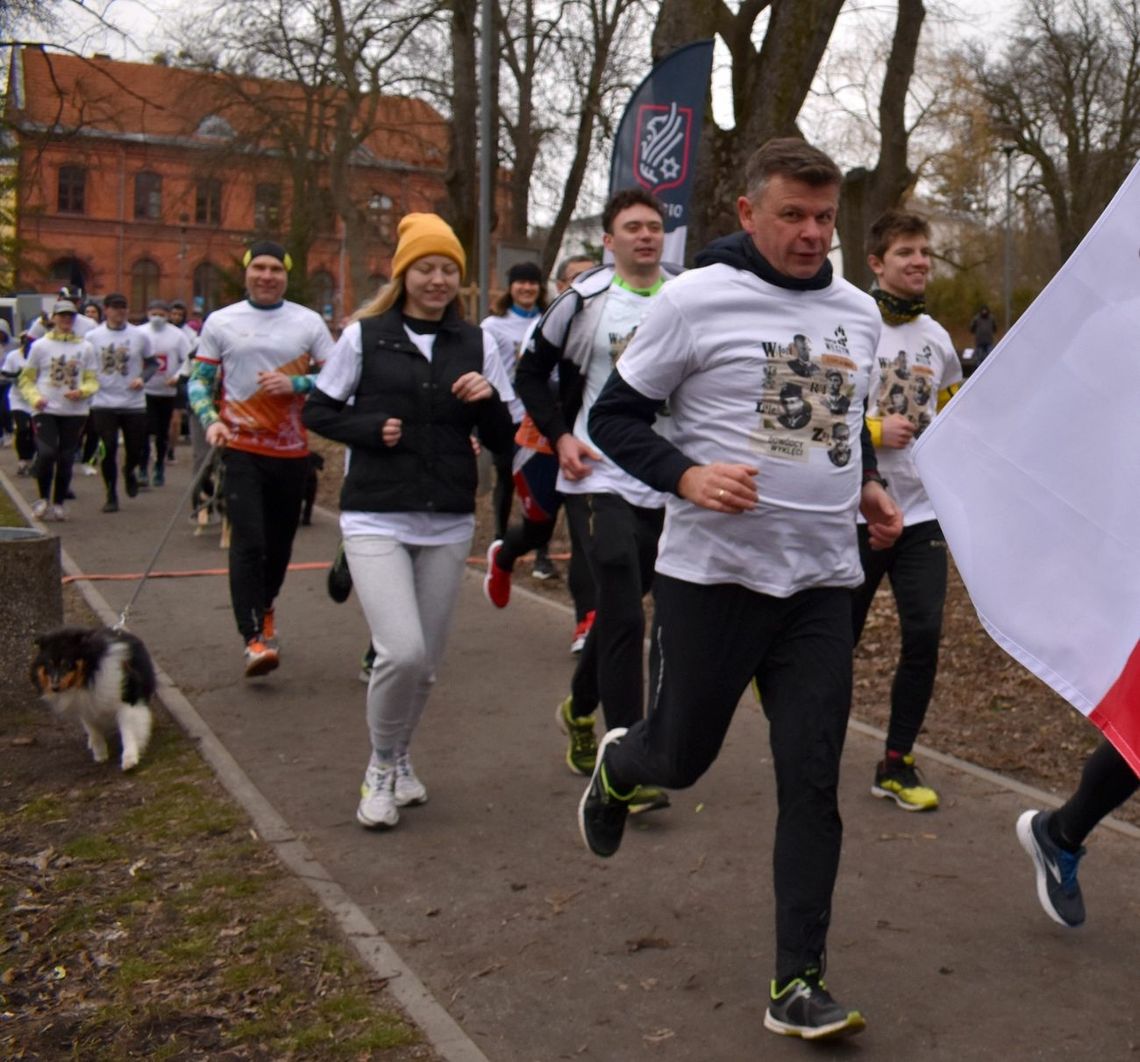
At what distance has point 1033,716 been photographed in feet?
24.0

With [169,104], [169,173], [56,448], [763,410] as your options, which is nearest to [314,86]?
[169,104]

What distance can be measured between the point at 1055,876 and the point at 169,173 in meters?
87.1

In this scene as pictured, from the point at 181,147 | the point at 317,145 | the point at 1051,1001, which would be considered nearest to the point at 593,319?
the point at 1051,1001

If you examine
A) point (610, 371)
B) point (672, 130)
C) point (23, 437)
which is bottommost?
point (23, 437)

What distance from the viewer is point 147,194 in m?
Result: 87.3

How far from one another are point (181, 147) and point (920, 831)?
41.0 meters

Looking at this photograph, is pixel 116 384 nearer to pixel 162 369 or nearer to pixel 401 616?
pixel 162 369

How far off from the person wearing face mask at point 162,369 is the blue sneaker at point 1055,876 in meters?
14.1

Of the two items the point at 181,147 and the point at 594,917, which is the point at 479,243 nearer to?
the point at 594,917

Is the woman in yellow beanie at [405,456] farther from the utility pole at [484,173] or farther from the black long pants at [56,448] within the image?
the utility pole at [484,173]

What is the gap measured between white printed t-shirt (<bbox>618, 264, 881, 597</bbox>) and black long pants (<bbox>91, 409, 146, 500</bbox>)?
1347 cm

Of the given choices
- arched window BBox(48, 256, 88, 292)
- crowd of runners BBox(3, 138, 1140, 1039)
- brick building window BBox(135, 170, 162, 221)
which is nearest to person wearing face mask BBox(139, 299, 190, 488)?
crowd of runners BBox(3, 138, 1140, 1039)

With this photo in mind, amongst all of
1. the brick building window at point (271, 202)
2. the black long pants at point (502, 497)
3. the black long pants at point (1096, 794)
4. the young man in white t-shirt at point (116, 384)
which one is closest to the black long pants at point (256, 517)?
the black long pants at point (502, 497)

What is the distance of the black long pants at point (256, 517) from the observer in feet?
25.3
